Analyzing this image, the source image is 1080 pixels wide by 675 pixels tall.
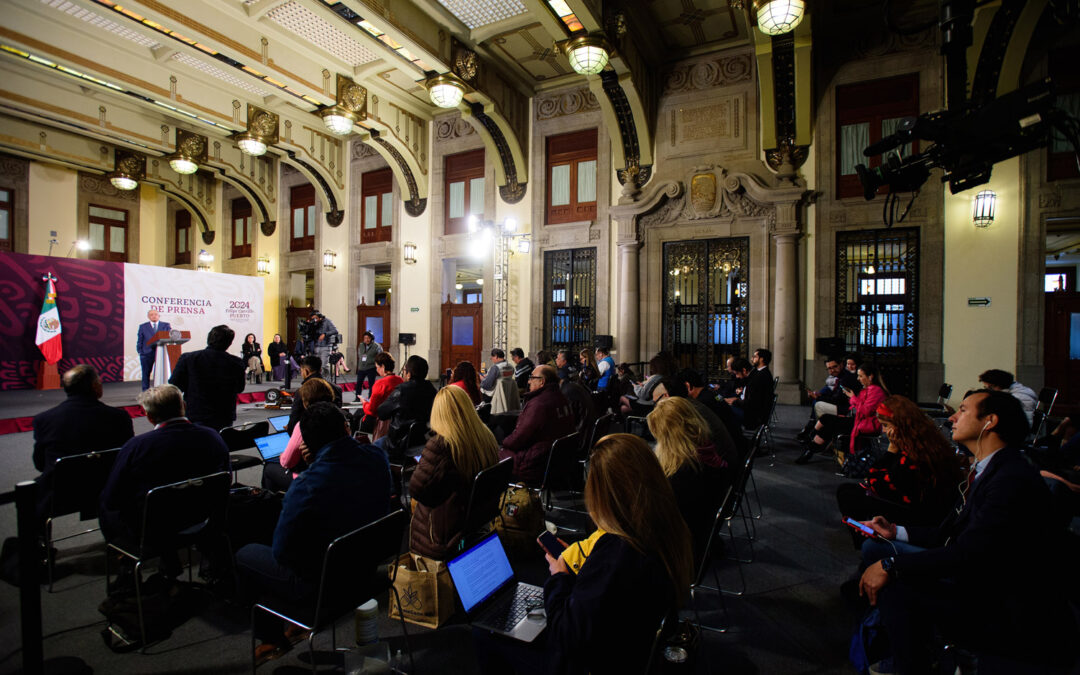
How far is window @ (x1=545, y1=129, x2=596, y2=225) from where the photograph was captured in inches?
433

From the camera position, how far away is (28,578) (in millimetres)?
1695

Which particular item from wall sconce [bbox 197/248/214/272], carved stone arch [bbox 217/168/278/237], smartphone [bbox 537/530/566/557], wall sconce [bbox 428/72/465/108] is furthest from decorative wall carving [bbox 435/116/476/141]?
smartphone [bbox 537/530/566/557]

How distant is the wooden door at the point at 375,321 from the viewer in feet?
44.8

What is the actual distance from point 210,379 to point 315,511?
3057 mm

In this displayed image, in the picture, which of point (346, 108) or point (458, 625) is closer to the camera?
point (458, 625)

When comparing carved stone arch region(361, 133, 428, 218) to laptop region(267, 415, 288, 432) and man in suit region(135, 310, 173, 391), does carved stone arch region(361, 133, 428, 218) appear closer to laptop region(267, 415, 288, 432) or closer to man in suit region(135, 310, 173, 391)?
man in suit region(135, 310, 173, 391)

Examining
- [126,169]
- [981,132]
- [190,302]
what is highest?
[126,169]

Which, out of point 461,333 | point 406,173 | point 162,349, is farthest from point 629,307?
point 162,349

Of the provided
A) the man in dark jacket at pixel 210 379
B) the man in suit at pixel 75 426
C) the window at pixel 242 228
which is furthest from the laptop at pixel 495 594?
the window at pixel 242 228

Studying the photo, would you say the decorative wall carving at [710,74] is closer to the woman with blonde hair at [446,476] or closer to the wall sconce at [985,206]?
the wall sconce at [985,206]

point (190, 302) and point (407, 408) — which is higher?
point (190, 302)

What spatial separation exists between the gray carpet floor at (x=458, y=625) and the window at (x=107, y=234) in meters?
15.4

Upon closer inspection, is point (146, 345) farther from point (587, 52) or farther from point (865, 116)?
point (865, 116)

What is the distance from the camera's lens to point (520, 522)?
325 cm
